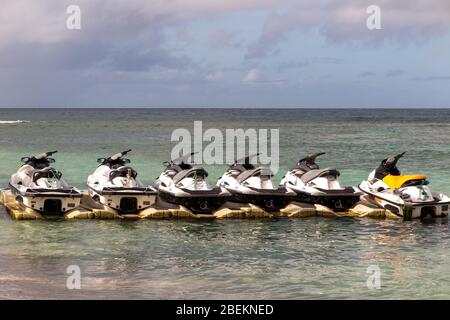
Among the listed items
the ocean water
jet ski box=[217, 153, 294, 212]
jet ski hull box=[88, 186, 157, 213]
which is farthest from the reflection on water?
jet ski box=[217, 153, 294, 212]

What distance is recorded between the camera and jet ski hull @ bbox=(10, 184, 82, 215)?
20.8 m

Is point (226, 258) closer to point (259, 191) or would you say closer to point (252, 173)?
point (259, 191)

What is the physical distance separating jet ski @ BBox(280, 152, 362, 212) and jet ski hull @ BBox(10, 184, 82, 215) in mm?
6834

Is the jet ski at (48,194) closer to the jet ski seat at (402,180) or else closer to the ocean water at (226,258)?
the ocean water at (226,258)

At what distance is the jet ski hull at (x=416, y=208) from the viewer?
2181cm

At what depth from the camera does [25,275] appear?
1456cm

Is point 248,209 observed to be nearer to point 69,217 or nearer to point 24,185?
point 69,217

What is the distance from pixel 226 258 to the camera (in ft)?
54.8

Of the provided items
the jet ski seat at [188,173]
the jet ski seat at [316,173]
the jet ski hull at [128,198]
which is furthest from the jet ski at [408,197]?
the jet ski hull at [128,198]

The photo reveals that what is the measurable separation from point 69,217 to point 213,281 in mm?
7876

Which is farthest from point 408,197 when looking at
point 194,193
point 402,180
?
point 194,193

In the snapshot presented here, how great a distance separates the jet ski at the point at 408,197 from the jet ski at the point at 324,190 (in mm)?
755

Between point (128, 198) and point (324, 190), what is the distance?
19.5ft
